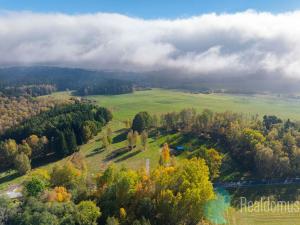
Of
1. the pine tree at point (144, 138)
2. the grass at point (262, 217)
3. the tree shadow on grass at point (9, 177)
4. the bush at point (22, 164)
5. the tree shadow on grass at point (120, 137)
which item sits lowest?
the tree shadow on grass at point (9, 177)

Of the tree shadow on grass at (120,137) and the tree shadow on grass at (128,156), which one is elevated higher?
the tree shadow on grass at (120,137)

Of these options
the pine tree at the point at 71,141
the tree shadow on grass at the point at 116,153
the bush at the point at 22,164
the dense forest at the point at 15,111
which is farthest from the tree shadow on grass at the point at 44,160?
the dense forest at the point at 15,111

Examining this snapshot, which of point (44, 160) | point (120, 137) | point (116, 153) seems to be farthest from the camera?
point (120, 137)

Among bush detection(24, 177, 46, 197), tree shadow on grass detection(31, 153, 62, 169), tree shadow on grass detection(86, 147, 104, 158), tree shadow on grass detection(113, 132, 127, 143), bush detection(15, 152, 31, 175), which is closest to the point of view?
bush detection(24, 177, 46, 197)

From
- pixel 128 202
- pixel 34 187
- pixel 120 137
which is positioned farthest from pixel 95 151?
pixel 128 202

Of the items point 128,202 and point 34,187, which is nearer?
point 128,202

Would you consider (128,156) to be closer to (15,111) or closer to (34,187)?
(34,187)

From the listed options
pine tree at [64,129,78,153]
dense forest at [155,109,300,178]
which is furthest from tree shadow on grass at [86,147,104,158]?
dense forest at [155,109,300,178]

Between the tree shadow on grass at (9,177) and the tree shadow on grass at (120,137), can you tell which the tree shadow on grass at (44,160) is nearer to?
the tree shadow on grass at (9,177)

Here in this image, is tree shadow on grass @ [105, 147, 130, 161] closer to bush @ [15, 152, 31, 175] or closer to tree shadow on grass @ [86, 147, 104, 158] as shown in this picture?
tree shadow on grass @ [86, 147, 104, 158]

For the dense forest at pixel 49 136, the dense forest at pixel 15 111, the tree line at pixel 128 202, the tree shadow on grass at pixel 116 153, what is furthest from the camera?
the dense forest at pixel 15 111
